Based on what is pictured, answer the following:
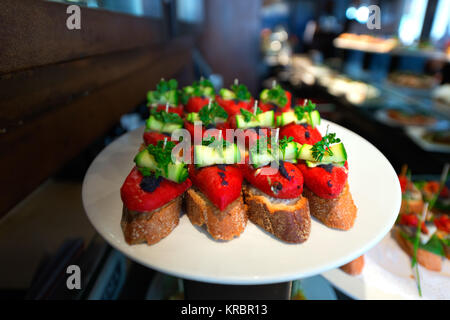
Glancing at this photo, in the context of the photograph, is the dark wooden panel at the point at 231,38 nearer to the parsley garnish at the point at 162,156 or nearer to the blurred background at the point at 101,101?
the blurred background at the point at 101,101

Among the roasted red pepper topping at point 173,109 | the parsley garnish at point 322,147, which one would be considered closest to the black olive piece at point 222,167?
the parsley garnish at point 322,147

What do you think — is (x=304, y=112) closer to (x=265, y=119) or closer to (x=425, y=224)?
(x=265, y=119)

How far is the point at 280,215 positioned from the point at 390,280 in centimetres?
80

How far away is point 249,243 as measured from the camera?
0.90m

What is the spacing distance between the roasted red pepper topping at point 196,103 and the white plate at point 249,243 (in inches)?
22.2

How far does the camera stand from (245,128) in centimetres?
130

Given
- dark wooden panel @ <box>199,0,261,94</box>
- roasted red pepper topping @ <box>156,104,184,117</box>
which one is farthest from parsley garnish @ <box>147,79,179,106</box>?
dark wooden panel @ <box>199,0,261,94</box>

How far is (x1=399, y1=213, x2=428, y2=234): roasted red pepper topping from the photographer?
4.88 ft

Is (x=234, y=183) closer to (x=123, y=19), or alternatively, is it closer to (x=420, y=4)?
(x=123, y=19)

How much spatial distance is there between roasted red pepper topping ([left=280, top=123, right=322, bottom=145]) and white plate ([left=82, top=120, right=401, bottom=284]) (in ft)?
0.72

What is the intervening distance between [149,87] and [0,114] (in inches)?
A: 55.4

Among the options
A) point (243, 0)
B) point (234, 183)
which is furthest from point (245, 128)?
point (243, 0)

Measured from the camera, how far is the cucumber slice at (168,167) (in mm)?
909
